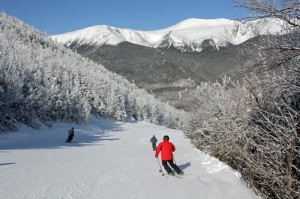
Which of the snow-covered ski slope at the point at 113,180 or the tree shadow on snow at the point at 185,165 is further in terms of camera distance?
the tree shadow on snow at the point at 185,165

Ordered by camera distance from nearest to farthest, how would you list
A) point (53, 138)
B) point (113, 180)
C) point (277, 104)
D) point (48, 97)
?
point (277, 104) < point (113, 180) < point (53, 138) < point (48, 97)

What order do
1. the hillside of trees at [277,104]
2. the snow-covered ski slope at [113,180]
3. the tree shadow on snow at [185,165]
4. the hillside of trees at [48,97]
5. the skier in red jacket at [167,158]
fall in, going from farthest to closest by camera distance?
the hillside of trees at [48,97]
the tree shadow on snow at [185,165]
the skier in red jacket at [167,158]
the snow-covered ski slope at [113,180]
the hillside of trees at [277,104]

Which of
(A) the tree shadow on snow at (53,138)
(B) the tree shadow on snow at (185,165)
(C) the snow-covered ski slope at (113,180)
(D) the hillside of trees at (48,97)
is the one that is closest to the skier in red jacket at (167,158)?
(C) the snow-covered ski slope at (113,180)

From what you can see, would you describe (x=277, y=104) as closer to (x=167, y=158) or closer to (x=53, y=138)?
(x=167, y=158)

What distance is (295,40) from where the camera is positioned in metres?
6.00

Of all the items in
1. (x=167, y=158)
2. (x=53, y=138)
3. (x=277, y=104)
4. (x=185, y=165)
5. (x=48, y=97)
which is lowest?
(x=53, y=138)

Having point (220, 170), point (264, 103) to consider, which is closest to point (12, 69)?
point (220, 170)

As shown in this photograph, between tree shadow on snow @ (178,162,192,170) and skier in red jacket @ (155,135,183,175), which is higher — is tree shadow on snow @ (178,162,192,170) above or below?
below

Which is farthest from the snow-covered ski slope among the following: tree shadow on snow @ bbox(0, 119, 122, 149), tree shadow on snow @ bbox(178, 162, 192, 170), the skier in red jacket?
tree shadow on snow @ bbox(0, 119, 122, 149)

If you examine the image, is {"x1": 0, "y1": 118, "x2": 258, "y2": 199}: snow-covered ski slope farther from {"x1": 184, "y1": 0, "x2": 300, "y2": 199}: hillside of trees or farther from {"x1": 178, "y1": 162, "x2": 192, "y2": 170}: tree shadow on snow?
{"x1": 184, "y1": 0, "x2": 300, "y2": 199}: hillside of trees

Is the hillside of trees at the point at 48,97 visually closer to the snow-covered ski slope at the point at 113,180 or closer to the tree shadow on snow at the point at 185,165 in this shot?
the snow-covered ski slope at the point at 113,180

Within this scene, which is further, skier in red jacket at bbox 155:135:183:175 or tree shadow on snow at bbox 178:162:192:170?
tree shadow on snow at bbox 178:162:192:170

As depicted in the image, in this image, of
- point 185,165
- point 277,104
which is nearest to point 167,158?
point 185,165

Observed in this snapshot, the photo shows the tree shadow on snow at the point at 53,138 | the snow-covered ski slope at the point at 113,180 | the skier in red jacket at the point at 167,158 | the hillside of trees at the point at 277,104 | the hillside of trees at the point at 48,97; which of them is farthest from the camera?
the hillside of trees at the point at 48,97
